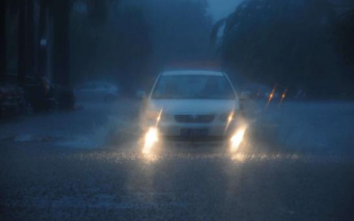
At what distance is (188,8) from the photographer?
265 ft

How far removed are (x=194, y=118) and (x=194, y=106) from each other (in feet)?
1.12

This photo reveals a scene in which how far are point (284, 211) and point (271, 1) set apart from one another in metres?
44.4

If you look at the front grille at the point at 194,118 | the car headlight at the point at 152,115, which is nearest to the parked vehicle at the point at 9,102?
the car headlight at the point at 152,115

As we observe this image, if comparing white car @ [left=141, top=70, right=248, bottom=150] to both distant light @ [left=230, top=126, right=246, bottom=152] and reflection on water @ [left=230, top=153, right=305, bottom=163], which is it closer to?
distant light @ [left=230, top=126, right=246, bottom=152]

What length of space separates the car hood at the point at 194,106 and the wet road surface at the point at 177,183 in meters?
0.72

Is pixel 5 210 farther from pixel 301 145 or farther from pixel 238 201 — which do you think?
pixel 301 145

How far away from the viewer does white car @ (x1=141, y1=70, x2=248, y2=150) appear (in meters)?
13.9

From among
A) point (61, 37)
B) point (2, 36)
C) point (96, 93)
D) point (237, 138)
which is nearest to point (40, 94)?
point (2, 36)

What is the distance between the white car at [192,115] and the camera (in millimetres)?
13880

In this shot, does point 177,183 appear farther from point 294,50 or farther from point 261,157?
point 294,50

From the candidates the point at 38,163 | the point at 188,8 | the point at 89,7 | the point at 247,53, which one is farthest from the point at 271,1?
the point at 38,163

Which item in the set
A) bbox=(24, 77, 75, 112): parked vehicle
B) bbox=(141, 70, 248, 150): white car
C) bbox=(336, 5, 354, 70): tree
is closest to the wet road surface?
bbox=(141, 70, 248, 150): white car

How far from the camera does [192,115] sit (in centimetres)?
1394

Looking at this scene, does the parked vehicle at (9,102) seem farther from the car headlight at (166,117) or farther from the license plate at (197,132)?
the license plate at (197,132)
